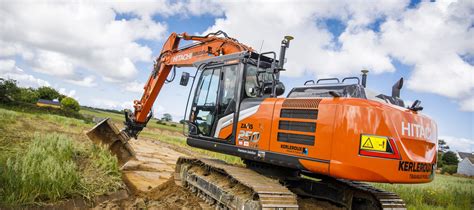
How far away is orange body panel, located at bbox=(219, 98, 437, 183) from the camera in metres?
4.28

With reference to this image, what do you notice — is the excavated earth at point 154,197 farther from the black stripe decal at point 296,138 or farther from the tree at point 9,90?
the tree at point 9,90

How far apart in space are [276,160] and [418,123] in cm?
204

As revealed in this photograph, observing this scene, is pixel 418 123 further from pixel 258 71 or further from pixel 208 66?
pixel 208 66

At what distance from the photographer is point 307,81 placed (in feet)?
21.7

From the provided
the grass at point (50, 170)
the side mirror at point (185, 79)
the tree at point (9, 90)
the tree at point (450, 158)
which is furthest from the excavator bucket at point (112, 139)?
the tree at point (450, 158)

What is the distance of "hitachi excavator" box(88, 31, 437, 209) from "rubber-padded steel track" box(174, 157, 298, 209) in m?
0.02

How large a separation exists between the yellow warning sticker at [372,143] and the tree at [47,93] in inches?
2556

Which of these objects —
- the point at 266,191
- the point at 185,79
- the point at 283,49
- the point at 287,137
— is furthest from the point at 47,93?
the point at 266,191

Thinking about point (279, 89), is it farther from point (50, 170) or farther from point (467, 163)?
point (467, 163)

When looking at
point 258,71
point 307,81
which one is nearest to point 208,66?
point 258,71

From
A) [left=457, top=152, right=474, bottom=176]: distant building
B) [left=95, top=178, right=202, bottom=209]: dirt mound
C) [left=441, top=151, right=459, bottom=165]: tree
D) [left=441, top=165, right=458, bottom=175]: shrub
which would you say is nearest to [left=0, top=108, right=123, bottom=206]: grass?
[left=95, top=178, right=202, bottom=209]: dirt mound

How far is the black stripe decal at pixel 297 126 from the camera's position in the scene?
475cm

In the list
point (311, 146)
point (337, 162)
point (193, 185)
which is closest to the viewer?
point (337, 162)

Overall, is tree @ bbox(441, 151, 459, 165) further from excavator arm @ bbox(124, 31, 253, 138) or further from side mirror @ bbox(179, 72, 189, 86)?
side mirror @ bbox(179, 72, 189, 86)
